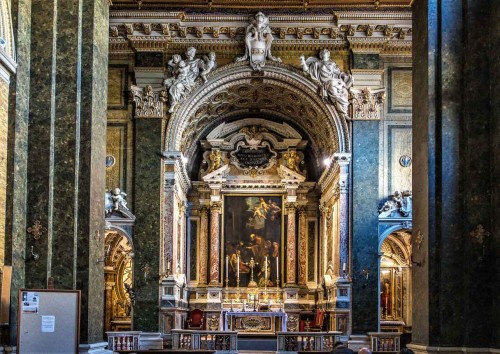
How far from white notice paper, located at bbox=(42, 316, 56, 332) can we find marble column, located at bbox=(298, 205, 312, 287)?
15.9m

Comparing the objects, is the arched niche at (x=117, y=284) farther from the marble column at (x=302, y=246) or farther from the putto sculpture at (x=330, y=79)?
the putto sculpture at (x=330, y=79)

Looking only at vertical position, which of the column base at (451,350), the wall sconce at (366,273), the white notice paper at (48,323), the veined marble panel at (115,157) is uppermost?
the veined marble panel at (115,157)

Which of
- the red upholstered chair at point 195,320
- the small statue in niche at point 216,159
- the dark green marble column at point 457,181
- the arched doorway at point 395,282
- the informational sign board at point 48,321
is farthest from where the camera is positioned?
the small statue in niche at point 216,159

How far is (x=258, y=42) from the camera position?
865 inches

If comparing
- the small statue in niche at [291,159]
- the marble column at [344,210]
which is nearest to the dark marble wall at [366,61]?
the marble column at [344,210]

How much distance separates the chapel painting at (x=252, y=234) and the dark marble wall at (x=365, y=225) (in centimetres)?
571

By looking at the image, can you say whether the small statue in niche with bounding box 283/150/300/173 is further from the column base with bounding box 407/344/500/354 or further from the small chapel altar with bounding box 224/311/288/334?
the column base with bounding box 407/344/500/354

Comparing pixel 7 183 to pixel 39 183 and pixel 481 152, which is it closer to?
pixel 39 183

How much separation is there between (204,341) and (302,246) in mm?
7547

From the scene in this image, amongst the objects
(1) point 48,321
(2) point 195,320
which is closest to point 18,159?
(1) point 48,321

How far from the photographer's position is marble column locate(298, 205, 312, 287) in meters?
26.4

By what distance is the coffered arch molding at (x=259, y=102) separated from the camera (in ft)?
72.5

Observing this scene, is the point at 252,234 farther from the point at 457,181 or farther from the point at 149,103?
the point at 457,181

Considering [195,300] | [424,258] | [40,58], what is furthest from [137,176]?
[424,258]
